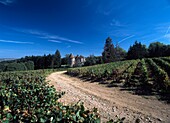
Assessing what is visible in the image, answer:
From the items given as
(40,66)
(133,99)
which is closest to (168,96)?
(133,99)

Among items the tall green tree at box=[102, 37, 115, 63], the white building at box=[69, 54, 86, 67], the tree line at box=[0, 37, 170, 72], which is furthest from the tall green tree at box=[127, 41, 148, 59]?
the white building at box=[69, 54, 86, 67]

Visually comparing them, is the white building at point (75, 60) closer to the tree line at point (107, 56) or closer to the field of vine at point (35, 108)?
the tree line at point (107, 56)

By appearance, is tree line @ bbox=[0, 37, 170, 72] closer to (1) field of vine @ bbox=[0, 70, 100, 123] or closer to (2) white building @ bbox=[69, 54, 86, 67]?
(2) white building @ bbox=[69, 54, 86, 67]

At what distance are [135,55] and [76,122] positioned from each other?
60.5m

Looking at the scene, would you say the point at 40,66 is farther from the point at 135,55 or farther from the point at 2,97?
the point at 2,97

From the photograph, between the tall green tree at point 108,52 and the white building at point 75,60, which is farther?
the white building at point 75,60

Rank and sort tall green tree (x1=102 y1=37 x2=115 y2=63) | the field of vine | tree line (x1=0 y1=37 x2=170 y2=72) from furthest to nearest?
tall green tree (x1=102 y1=37 x2=115 y2=63) < tree line (x1=0 y1=37 x2=170 y2=72) < the field of vine

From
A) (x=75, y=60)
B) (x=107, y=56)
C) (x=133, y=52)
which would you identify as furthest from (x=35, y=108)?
(x=75, y=60)

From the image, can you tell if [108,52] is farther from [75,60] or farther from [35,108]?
[35,108]

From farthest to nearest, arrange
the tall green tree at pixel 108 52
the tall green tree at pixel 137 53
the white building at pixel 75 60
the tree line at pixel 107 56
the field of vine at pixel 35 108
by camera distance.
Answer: the white building at pixel 75 60 < the tall green tree at pixel 137 53 < the tall green tree at pixel 108 52 < the tree line at pixel 107 56 < the field of vine at pixel 35 108

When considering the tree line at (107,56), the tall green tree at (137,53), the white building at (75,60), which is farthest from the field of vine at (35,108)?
the tall green tree at (137,53)

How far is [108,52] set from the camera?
49.2 metres

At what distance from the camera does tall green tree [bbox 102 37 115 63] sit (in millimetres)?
48316

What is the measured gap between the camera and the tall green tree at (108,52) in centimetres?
4832
